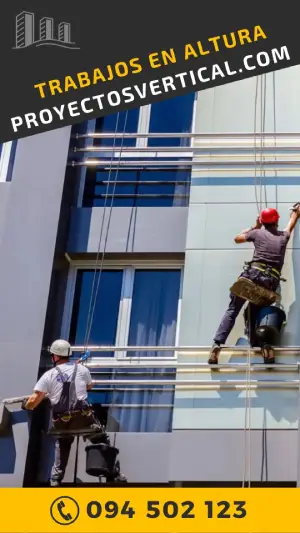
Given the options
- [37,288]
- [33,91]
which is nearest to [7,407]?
[37,288]

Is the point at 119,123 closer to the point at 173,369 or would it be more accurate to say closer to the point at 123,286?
the point at 123,286

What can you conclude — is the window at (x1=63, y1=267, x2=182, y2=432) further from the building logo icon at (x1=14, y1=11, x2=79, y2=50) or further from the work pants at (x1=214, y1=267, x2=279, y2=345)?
the building logo icon at (x1=14, y1=11, x2=79, y2=50)

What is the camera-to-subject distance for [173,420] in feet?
33.5

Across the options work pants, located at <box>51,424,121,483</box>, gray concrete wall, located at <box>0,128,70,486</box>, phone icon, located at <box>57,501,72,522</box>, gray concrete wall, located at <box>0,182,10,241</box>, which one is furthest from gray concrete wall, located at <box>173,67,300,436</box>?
gray concrete wall, located at <box>0,182,10,241</box>

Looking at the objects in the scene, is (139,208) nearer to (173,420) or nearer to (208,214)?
(208,214)

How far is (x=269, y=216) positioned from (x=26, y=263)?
2.46 meters

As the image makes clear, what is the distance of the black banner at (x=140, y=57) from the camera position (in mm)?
12289

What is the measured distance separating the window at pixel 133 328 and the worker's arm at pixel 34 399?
87 cm

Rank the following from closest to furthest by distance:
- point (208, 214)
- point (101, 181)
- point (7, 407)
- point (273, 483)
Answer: point (273, 483) < point (7, 407) < point (208, 214) < point (101, 181)

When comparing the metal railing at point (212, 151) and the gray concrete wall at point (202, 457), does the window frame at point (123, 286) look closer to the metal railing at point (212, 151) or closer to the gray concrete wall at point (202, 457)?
the metal railing at point (212, 151)

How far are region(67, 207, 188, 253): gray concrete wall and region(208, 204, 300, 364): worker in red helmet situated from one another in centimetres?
90

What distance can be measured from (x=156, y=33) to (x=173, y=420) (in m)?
4.65

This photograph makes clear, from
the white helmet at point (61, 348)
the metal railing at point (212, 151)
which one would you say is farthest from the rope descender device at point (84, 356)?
the metal railing at point (212, 151)

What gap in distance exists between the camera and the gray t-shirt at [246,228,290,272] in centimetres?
1054
